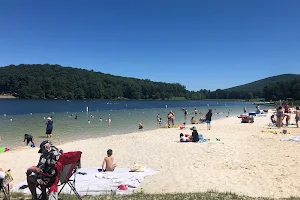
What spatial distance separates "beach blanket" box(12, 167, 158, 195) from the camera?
22.2 feet

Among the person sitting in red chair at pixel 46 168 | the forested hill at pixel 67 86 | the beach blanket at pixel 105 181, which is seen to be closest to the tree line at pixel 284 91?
the forested hill at pixel 67 86

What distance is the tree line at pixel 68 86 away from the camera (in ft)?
406

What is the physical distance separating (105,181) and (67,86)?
138739mm

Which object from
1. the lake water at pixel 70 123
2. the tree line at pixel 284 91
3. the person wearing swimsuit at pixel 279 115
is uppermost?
the tree line at pixel 284 91

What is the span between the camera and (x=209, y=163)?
396 inches

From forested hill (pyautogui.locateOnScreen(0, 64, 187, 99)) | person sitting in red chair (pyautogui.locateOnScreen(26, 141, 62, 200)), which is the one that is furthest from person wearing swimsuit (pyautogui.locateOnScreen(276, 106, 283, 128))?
forested hill (pyautogui.locateOnScreen(0, 64, 187, 99))

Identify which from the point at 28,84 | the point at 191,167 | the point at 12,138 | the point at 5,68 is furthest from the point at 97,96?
the point at 191,167

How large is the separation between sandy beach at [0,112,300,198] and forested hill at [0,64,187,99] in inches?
4794

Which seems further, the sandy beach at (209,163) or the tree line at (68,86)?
the tree line at (68,86)

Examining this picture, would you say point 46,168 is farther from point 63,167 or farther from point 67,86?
point 67,86

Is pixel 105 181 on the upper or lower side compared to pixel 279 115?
lower

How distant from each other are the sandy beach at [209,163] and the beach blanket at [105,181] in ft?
1.15

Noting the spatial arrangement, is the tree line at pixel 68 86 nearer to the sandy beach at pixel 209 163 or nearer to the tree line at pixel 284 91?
the tree line at pixel 284 91

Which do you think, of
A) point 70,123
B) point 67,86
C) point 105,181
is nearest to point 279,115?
point 105,181
